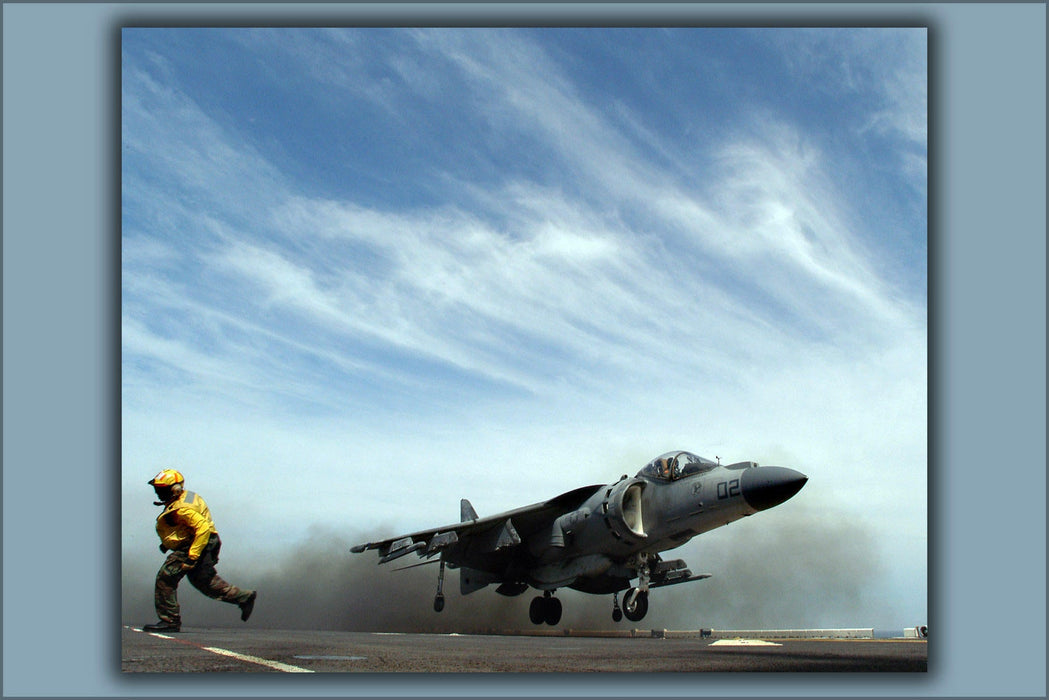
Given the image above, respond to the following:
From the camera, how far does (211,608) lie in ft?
34.1

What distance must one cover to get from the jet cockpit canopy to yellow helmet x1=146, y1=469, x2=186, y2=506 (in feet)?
22.4

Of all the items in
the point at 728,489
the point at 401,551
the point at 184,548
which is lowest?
the point at 401,551

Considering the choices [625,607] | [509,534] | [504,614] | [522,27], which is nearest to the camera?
[522,27]

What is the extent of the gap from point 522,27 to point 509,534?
26.5 ft

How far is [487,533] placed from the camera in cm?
1411

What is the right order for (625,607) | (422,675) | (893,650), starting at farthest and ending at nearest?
1. (625,607)
2. (893,650)
3. (422,675)

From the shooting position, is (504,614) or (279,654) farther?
(504,614)

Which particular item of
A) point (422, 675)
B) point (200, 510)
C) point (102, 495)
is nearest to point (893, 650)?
point (422, 675)

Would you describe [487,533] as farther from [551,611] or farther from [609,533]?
[609,533]

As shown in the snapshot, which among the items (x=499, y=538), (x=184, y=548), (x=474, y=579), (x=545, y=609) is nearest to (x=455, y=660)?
(x=184, y=548)

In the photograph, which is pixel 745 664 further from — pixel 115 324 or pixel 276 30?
pixel 276 30

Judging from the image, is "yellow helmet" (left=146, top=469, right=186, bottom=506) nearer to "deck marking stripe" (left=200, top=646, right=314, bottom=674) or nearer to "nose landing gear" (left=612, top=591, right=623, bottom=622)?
"deck marking stripe" (left=200, top=646, right=314, bottom=674)

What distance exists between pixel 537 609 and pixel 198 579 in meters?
8.89

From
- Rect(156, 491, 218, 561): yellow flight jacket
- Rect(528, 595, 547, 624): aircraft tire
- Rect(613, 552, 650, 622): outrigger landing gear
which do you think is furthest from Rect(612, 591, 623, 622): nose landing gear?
Rect(156, 491, 218, 561): yellow flight jacket
